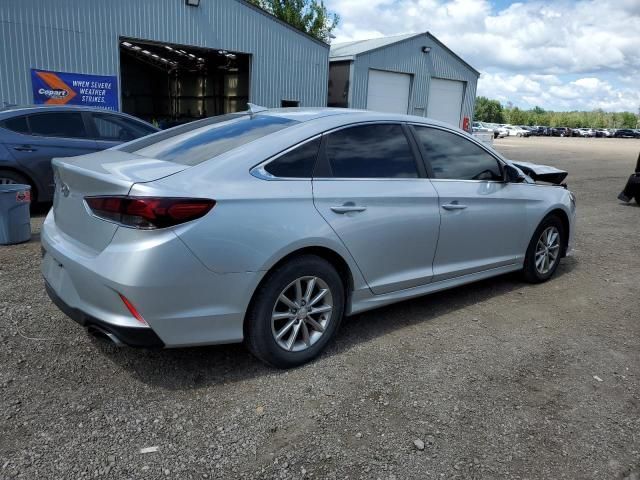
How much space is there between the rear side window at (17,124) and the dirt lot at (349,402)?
3.51 m

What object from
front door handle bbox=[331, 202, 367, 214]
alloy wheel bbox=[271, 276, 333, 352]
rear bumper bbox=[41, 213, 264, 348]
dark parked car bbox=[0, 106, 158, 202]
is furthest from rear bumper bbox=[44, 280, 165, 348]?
dark parked car bbox=[0, 106, 158, 202]

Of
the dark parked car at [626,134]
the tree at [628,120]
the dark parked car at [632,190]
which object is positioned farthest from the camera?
the tree at [628,120]

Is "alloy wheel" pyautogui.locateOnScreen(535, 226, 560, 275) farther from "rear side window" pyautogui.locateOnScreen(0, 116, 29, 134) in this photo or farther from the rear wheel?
"rear side window" pyautogui.locateOnScreen(0, 116, 29, 134)

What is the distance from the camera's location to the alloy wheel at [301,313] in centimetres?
323

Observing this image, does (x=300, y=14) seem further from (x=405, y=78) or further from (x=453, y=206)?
(x=453, y=206)

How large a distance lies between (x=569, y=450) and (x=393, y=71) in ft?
72.9

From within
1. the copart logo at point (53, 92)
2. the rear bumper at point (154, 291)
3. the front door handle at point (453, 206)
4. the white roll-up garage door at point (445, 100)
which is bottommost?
the rear bumper at point (154, 291)

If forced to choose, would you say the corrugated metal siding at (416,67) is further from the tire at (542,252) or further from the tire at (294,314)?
the tire at (294,314)

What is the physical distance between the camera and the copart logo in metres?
13.8

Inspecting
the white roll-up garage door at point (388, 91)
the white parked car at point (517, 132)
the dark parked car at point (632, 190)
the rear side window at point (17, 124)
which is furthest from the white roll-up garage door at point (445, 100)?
the white parked car at point (517, 132)

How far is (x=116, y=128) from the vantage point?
800cm

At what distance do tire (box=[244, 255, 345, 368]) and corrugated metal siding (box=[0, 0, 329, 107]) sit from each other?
1319 centimetres

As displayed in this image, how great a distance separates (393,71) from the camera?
23156 millimetres

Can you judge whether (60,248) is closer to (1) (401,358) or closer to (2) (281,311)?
(2) (281,311)
